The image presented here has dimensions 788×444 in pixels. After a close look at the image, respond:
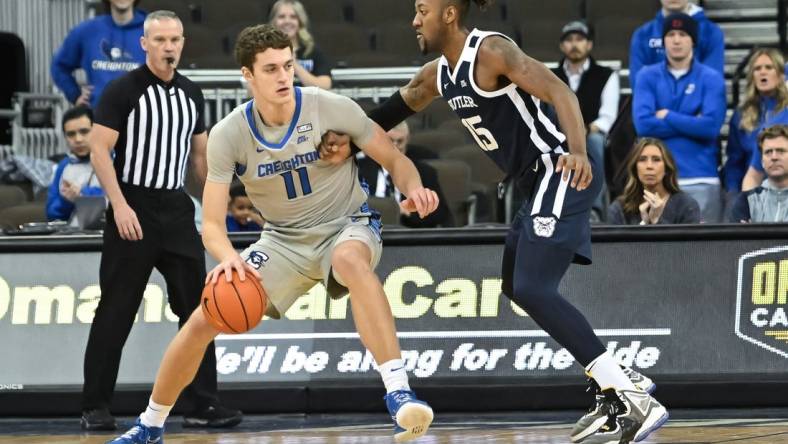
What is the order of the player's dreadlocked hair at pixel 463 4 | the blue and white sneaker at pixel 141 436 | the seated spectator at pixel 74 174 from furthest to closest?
the seated spectator at pixel 74 174
the blue and white sneaker at pixel 141 436
the player's dreadlocked hair at pixel 463 4

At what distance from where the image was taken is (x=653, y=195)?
8781 mm

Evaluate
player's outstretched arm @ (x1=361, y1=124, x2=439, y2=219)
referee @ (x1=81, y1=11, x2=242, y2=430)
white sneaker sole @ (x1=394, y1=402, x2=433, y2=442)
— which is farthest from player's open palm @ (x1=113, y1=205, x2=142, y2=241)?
white sneaker sole @ (x1=394, y1=402, x2=433, y2=442)

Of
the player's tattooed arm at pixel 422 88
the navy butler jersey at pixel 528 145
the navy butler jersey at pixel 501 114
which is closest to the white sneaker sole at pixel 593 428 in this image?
the navy butler jersey at pixel 528 145

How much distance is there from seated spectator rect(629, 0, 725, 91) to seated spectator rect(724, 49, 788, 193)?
2.21 feet

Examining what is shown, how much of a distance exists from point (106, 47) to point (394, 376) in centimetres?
594

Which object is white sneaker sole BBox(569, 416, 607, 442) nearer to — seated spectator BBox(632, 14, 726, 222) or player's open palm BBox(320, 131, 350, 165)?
player's open palm BBox(320, 131, 350, 165)

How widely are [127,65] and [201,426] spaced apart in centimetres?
425

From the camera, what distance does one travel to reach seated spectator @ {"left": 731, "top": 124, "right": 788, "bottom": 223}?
28.3ft

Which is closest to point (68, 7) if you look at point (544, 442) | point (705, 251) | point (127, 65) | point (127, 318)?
point (127, 65)

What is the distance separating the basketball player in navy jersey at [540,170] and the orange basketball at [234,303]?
0.75m

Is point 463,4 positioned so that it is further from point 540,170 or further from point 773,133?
point 773,133

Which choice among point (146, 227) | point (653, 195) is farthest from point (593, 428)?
point (653, 195)

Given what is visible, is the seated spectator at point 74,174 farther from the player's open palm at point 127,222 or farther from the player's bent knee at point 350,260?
the player's bent knee at point 350,260

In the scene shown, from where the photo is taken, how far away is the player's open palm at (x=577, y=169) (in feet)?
19.8
